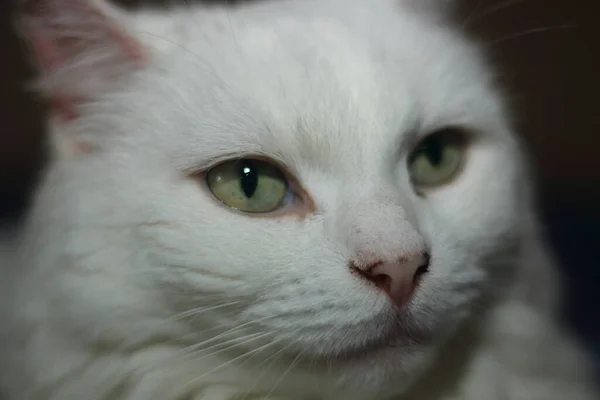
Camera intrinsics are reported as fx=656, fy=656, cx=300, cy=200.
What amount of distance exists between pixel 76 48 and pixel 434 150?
54 cm

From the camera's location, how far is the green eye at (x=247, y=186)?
2.85ft

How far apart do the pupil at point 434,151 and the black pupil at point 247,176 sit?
0.28m

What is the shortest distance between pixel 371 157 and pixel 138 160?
321 mm

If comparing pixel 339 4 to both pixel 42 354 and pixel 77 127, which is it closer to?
pixel 77 127

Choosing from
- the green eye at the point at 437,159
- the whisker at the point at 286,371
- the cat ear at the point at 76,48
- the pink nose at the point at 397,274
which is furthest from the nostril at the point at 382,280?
the cat ear at the point at 76,48

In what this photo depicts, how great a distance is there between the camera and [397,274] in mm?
775

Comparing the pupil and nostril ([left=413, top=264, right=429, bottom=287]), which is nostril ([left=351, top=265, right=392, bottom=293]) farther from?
the pupil

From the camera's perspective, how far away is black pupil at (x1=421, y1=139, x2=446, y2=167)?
0.98 metres

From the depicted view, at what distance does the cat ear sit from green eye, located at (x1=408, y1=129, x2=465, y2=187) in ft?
1.40

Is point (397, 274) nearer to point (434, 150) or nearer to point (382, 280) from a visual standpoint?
point (382, 280)

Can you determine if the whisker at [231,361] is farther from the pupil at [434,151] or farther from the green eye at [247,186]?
the pupil at [434,151]

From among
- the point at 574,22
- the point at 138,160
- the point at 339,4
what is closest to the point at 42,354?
the point at 138,160

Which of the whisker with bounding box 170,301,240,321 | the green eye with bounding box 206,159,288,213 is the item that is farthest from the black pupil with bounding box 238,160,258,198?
the whisker with bounding box 170,301,240,321

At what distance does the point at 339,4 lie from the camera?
1.04 meters
